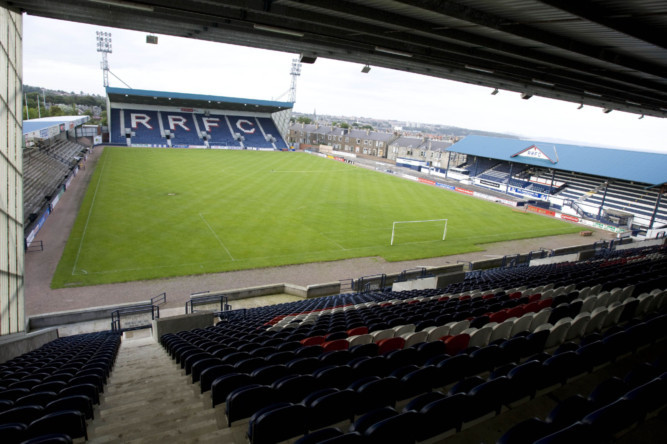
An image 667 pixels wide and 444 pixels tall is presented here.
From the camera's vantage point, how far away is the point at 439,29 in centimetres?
920

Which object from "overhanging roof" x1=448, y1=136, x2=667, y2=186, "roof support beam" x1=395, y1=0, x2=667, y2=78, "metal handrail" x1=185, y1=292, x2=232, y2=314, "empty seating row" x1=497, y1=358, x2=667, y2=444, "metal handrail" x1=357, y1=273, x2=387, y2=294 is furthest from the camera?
"overhanging roof" x1=448, y1=136, x2=667, y2=186

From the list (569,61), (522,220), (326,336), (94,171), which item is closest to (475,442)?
(326,336)

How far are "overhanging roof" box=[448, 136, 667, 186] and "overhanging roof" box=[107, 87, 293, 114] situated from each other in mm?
42314

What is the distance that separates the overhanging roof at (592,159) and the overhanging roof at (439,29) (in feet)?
105

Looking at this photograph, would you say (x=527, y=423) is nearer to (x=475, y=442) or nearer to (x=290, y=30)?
(x=475, y=442)

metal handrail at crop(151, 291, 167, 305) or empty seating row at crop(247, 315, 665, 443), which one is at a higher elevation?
empty seating row at crop(247, 315, 665, 443)

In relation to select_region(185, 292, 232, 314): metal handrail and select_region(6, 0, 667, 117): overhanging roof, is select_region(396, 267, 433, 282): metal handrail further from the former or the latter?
select_region(6, 0, 667, 117): overhanging roof

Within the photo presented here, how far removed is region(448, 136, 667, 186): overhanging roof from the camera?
3931 cm

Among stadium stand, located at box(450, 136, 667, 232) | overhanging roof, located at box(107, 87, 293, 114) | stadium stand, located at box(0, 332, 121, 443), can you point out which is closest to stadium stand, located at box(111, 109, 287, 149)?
overhanging roof, located at box(107, 87, 293, 114)

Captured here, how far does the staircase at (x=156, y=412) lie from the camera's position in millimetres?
4062

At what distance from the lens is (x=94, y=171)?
140ft

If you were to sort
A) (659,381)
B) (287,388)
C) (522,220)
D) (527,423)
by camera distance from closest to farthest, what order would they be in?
(527,423)
(659,381)
(287,388)
(522,220)

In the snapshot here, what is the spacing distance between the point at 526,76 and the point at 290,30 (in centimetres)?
924

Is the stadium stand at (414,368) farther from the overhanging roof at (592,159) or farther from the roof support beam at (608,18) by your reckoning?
the overhanging roof at (592,159)
